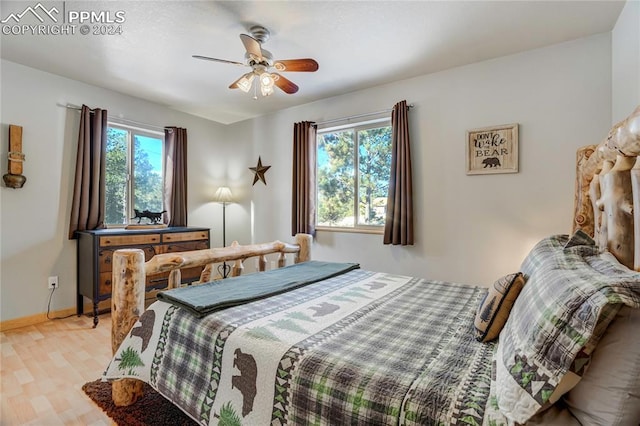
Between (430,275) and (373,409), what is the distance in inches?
94.3

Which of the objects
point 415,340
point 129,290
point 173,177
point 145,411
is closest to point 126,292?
point 129,290

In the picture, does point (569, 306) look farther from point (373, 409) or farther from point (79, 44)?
point (79, 44)

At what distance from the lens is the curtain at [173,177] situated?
13.4ft

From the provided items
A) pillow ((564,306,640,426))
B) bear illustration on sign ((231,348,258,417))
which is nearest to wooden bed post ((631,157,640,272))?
pillow ((564,306,640,426))

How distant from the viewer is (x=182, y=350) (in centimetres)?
139

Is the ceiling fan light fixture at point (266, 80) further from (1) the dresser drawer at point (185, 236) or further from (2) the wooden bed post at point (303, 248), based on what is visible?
(1) the dresser drawer at point (185, 236)

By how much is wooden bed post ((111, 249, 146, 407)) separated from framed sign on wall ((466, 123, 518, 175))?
2.75 m

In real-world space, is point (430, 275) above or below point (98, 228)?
below

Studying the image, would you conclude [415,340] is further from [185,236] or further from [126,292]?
[185,236]

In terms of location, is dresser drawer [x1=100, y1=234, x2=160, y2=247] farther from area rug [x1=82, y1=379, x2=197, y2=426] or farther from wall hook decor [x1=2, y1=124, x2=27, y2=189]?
area rug [x1=82, y1=379, x2=197, y2=426]

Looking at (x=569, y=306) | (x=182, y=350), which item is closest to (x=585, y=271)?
(x=569, y=306)

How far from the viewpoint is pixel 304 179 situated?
3.82 m

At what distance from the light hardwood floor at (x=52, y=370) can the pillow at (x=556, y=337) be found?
1966mm

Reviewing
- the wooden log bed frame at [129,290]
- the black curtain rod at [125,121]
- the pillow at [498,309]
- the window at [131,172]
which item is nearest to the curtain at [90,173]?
the black curtain rod at [125,121]
